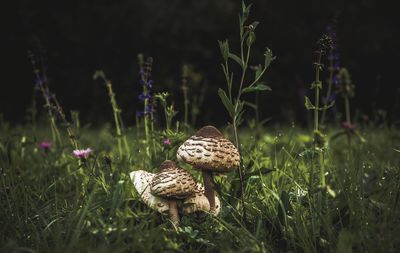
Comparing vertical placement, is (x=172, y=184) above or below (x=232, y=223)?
above

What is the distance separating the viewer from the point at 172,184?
6.15 ft

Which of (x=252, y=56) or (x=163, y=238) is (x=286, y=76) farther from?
(x=163, y=238)

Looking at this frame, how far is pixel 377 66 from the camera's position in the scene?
7988mm

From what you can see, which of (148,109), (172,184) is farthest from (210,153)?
(148,109)

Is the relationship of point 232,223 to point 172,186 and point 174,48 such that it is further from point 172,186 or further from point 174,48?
point 174,48

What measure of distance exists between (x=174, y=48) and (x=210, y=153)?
18.9 feet

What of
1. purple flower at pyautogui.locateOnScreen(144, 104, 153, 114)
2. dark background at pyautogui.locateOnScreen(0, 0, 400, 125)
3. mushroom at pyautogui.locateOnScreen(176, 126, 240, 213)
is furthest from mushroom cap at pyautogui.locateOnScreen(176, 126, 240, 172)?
dark background at pyautogui.locateOnScreen(0, 0, 400, 125)

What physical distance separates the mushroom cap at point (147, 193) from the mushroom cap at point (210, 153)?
0.67ft

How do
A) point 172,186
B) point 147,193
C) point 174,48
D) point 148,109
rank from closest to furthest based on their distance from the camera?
point 172,186 → point 147,193 → point 148,109 → point 174,48

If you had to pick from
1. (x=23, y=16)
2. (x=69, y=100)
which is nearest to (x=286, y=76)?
(x=69, y=100)

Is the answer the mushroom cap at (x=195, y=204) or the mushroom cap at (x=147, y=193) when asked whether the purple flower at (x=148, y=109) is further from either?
the mushroom cap at (x=195, y=204)

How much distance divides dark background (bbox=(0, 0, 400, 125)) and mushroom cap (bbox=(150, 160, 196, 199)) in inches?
183

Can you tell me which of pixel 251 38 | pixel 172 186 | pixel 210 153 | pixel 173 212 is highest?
pixel 251 38

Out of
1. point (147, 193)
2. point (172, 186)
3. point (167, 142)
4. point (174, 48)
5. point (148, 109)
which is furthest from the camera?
point (174, 48)
